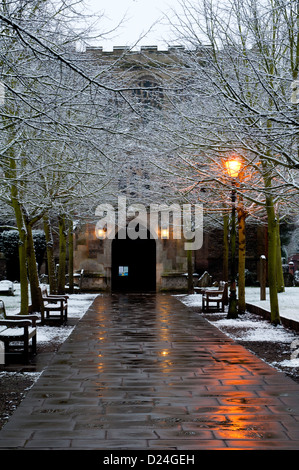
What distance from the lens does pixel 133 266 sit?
117 feet

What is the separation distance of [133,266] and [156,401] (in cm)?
2900

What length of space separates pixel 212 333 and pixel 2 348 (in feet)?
17.1

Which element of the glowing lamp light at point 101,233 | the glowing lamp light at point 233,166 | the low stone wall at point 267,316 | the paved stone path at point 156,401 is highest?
the glowing lamp light at point 233,166

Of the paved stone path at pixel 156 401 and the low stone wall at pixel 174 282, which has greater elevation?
the low stone wall at pixel 174 282

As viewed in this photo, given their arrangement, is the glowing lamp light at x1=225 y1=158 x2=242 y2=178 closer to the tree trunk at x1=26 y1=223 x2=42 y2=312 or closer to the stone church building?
the tree trunk at x1=26 y1=223 x2=42 y2=312

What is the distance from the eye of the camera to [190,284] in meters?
27.8

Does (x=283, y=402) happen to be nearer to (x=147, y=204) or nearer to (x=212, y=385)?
(x=212, y=385)

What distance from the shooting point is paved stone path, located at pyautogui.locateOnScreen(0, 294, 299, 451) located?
5.07m

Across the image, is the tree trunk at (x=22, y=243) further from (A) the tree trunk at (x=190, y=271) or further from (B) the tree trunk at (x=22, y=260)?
(A) the tree trunk at (x=190, y=271)

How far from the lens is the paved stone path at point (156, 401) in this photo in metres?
5.07

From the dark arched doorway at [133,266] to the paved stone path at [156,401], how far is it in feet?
78.0

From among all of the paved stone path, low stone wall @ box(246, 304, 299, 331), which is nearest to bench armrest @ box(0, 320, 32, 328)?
the paved stone path

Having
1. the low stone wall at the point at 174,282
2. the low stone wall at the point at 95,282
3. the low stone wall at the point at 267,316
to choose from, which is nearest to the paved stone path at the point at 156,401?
the low stone wall at the point at 267,316

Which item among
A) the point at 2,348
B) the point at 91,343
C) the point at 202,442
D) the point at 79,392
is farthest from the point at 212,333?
the point at 202,442
